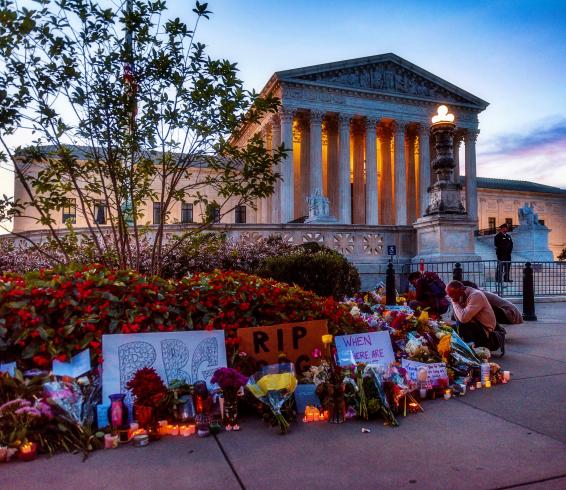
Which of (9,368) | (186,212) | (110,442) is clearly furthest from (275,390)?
(186,212)

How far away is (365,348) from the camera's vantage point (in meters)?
5.08

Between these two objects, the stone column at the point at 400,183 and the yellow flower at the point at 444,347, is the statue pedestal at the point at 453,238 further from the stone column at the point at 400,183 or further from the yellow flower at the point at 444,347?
the stone column at the point at 400,183

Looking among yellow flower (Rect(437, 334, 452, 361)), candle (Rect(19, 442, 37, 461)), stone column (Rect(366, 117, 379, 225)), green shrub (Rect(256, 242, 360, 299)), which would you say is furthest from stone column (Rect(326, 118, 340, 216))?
candle (Rect(19, 442, 37, 461))

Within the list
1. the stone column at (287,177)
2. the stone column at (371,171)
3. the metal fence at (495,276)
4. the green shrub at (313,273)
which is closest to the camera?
the green shrub at (313,273)

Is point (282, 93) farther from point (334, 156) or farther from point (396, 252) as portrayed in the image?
point (396, 252)

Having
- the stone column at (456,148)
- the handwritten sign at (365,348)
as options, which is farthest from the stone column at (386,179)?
the handwritten sign at (365,348)

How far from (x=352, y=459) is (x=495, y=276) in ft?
49.4

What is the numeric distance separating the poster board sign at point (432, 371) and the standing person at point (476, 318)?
2.24 m

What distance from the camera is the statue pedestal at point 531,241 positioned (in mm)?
28562

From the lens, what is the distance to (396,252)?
1750 cm

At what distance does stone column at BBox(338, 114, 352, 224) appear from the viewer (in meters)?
40.5

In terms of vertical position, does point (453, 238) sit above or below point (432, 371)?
above

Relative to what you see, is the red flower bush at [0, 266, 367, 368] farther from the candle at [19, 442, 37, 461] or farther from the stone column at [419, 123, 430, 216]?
the stone column at [419, 123, 430, 216]

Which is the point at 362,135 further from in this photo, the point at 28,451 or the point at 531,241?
the point at 28,451
